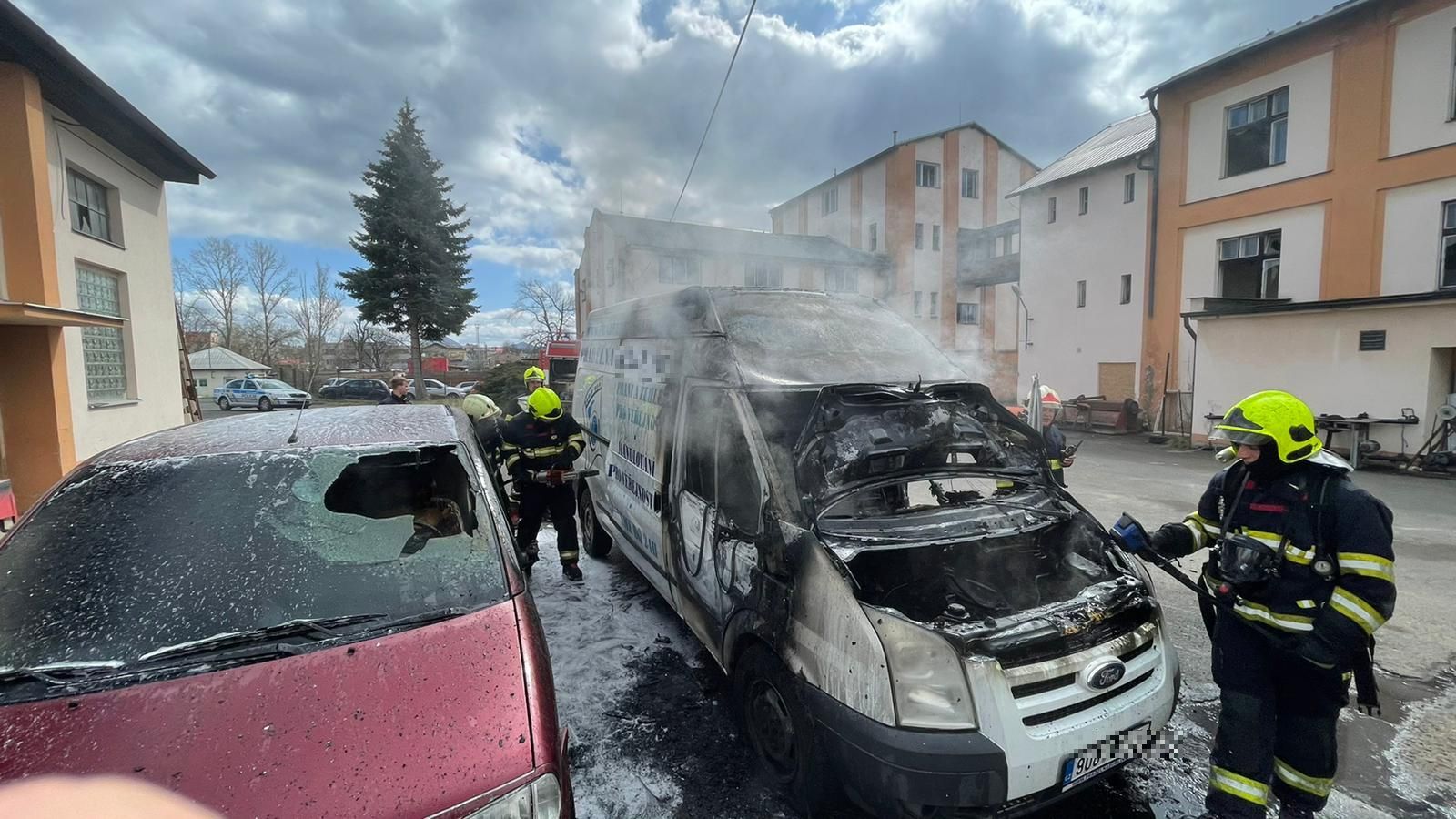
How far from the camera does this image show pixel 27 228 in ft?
24.0

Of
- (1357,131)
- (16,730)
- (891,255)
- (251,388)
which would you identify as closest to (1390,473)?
(1357,131)

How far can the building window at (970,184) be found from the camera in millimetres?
29547

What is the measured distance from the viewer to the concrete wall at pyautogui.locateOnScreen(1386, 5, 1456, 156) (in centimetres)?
1104

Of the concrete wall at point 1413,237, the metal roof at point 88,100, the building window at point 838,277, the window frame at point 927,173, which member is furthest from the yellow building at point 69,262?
the window frame at point 927,173

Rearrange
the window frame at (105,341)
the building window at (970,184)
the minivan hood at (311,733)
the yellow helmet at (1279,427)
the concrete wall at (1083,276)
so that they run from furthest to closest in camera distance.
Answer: the building window at (970,184)
the concrete wall at (1083,276)
the window frame at (105,341)
the yellow helmet at (1279,427)
the minivan hood at (311,733)

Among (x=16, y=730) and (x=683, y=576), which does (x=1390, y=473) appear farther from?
(x=16, y=730)

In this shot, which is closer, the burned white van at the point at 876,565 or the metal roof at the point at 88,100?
the burned white van at the point at 876,565

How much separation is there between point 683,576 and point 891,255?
88.3 ft

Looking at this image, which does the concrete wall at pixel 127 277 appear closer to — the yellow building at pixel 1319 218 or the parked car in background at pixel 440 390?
the parked car in background at pixel 440 390

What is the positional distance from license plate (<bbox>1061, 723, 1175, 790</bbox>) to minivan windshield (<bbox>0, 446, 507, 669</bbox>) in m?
2.05

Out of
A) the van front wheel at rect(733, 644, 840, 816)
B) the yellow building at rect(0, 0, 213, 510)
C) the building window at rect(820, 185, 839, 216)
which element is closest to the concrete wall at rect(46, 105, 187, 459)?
the yellow building at rect(0, 0, 213, 510)

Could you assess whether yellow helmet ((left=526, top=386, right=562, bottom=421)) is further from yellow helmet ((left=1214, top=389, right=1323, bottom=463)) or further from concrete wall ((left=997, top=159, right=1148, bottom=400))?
concrete wall ((left=997, top=159, right=1148, bottom=400))

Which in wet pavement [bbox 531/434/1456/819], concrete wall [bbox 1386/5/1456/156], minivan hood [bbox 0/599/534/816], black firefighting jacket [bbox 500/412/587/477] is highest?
concrete wall [bbox 1386/5/1456/156]

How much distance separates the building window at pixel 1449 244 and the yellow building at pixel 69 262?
2117 centimetres
